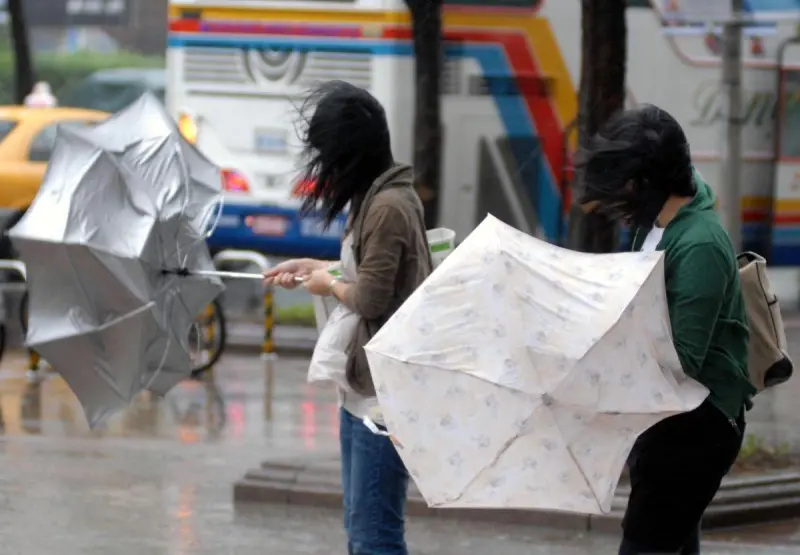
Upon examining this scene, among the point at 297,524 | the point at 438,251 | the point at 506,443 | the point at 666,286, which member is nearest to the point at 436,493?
the point at 506,443

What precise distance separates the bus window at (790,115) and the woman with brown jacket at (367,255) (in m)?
11.5

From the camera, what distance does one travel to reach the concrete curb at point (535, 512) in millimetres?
7367

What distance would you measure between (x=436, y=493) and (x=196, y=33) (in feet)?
37.9

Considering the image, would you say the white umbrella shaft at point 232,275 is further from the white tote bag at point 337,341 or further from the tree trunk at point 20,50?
the tree trunk at point 20,50

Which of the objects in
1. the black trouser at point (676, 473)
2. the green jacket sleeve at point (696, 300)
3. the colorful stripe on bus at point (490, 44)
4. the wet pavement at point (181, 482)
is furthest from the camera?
the colorful stripe on bus at point (490, 44)

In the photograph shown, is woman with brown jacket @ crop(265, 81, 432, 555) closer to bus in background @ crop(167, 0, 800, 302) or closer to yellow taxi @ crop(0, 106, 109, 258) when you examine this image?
bus in background @ crop(167, 0, 800, 302)

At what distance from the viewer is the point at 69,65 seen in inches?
1303

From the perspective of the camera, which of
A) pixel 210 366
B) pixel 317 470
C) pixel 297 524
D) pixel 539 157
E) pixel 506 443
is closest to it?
pixel 506 443

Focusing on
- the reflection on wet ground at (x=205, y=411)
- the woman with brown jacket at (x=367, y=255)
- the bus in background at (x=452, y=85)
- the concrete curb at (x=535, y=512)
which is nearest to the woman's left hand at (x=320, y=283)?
the woman with brown jacket at (x=367, y=255)

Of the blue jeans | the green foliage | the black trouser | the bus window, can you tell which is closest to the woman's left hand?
the blue jeans

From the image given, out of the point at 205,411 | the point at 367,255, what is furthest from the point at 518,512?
the point at 205,411

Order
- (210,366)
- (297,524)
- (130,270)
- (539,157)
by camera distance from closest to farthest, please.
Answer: (130,270) < (297,524) < (210,366) < (539,157)

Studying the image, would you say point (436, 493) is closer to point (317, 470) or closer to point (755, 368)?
point (755, 368)

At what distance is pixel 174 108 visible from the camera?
15.3 m
